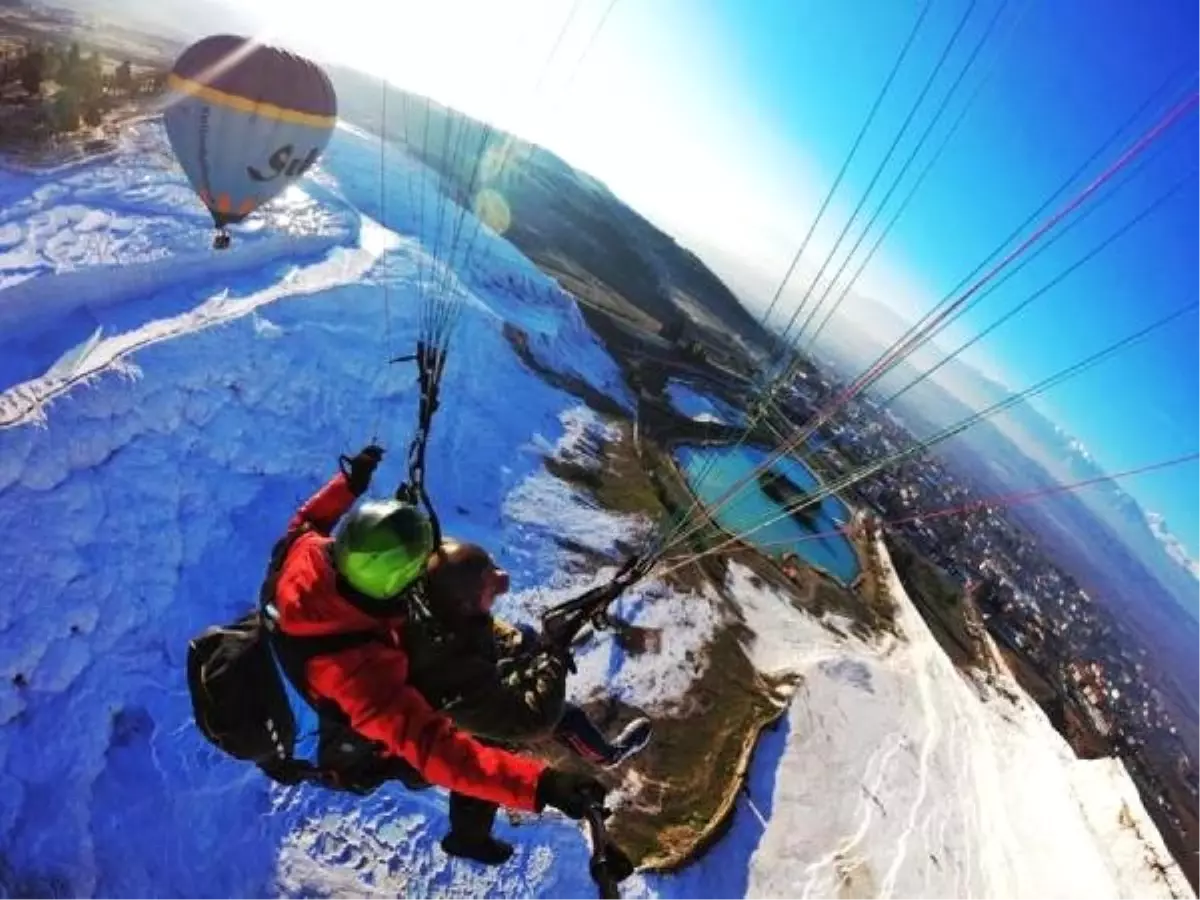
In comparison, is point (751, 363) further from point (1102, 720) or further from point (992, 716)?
point (992, 716)

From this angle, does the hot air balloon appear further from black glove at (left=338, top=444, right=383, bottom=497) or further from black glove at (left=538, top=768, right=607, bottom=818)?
black glove at (left=538, top=768, right=607, bottom=818)

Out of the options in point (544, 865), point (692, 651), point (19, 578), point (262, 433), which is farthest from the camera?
point (692, 651)

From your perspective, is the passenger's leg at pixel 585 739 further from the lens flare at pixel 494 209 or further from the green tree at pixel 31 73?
the lens flare at pixel 494 209

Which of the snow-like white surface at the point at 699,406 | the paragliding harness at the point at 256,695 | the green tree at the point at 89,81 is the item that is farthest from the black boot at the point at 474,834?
the snow-like white surface at the point at 699,406

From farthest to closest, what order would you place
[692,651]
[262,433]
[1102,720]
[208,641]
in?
[1102,720], [692,651], [262,433], [208,641]

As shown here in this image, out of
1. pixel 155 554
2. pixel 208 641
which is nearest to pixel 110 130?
pixel 155 554

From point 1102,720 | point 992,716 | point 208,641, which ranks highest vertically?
point 208,641
